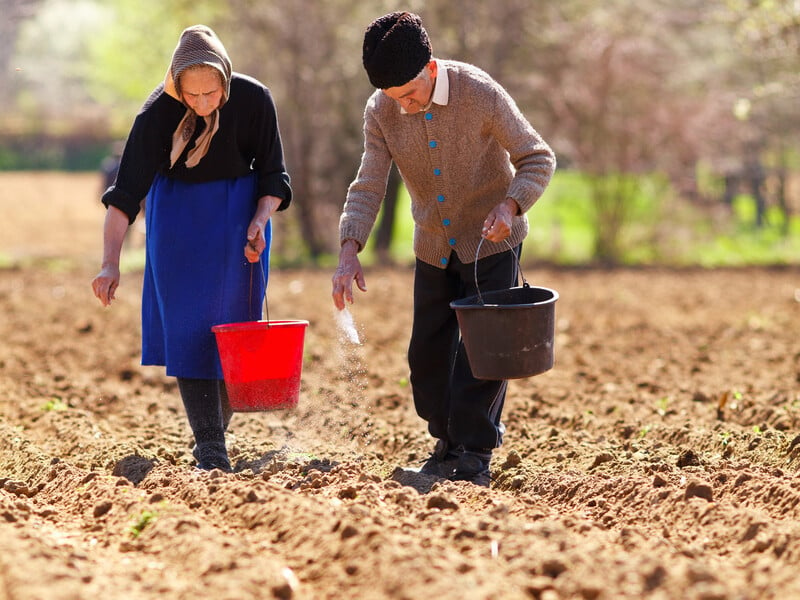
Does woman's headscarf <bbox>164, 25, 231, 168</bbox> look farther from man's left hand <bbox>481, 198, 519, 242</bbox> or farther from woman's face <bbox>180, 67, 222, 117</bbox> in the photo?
man's left hand <bbox>481, 198, 519, 242</bbox>

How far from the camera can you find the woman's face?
4.52 m

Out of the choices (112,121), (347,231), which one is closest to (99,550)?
(347,231)

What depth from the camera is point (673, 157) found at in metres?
17.1

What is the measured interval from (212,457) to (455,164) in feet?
5.07

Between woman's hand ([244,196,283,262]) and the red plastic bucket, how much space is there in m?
0.28

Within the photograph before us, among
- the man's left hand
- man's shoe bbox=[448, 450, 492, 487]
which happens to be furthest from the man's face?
man's shoe bbox=[448, 450, 492, 487]

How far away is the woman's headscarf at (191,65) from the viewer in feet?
14.7

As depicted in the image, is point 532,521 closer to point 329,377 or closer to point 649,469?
point 649,469

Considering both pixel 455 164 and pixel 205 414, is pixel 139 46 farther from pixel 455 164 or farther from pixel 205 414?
pixel 455 164

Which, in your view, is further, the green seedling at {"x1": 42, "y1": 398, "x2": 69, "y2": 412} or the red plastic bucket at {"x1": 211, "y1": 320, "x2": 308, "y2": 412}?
the green seedling at {"x1": 42, "y1": 398, "x2": 69, "y2": 412}

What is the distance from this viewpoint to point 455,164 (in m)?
4.63

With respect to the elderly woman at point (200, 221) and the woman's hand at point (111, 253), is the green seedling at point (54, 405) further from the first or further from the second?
the woman's hand at point (111, 253)

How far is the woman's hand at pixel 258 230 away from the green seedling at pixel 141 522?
1.28 metres

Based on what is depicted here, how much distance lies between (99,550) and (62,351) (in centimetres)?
506
